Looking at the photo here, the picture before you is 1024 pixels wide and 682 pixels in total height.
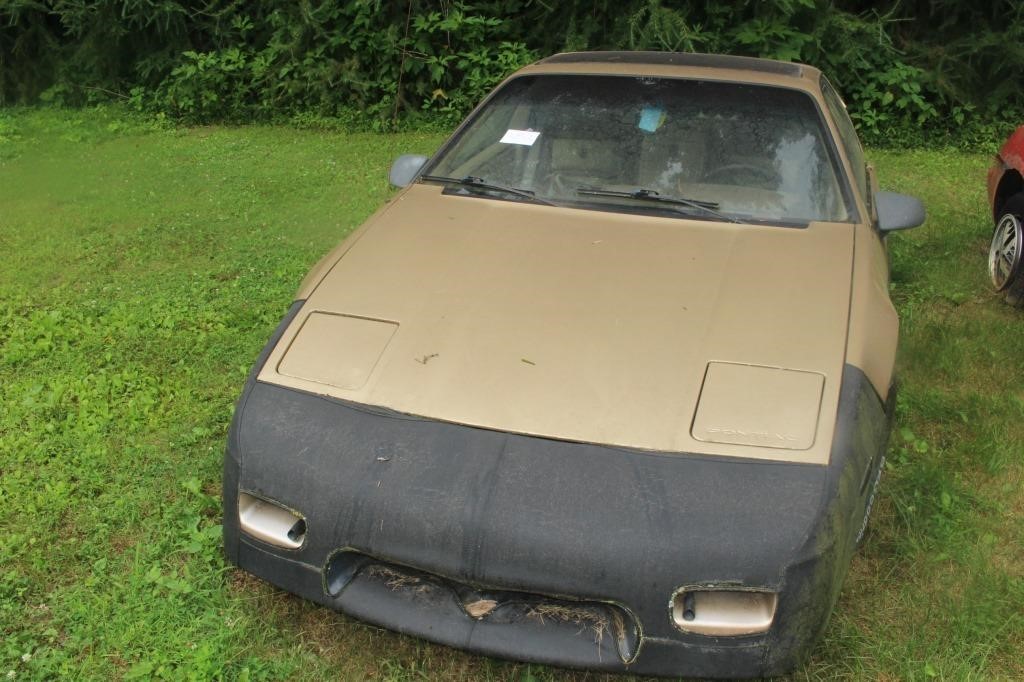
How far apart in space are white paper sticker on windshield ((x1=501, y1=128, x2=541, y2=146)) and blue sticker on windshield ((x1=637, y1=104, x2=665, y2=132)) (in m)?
0.44

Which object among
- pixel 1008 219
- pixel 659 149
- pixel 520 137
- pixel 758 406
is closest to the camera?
pixel 758 406

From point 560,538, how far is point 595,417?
0.39 m

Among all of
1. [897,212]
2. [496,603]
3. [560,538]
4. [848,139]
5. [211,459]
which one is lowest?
[211,459]

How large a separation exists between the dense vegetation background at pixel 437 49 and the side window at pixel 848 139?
13.9 feet

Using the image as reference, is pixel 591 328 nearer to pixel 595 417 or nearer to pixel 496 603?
pixel 595 417

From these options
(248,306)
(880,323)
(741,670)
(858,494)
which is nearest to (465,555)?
(741,670)

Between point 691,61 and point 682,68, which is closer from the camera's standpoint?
point 682,68

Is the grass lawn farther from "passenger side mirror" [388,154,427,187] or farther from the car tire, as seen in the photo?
"passenger side mirror" [388,154,427,187]

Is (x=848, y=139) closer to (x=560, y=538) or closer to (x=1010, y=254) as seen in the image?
(x=1010, y=254)

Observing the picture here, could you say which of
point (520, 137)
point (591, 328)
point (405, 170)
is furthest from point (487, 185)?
point (591, 328)

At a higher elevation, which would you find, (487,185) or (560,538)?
(487,185)

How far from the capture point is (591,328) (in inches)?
113

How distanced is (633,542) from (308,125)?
8.55m

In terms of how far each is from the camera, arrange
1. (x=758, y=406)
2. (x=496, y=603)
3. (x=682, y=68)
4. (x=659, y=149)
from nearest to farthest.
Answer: (x=496, y=603)
(x=758, y=406)
(x=659, y=149)
(x=682, y=68)
